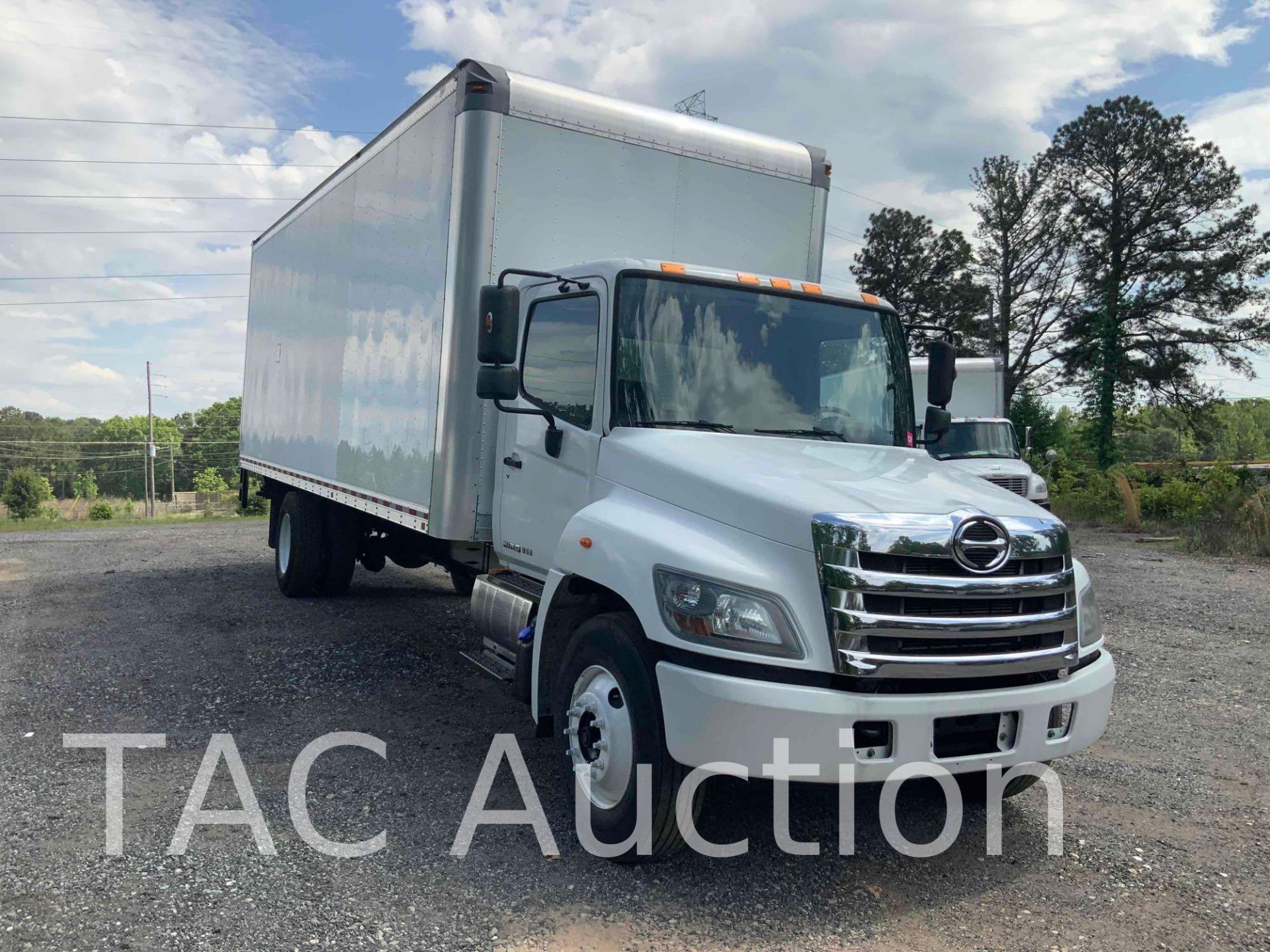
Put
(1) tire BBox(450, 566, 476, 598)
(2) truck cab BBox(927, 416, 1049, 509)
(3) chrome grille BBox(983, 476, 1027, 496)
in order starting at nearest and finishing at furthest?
(1) tire BBox(450, 566, 476, 598)
(3) chrome grille BBox(983, 476, 1027, 496)
(2) truck cab BBox(927, 416, 1049, 509)

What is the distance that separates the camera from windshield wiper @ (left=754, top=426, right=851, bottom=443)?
462 centimetres

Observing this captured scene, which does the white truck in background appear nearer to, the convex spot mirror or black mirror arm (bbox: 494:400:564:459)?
the convex spot mirror

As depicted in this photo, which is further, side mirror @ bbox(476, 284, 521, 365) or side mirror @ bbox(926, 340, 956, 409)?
side mirror @ bbox(926, 340, 956, 409)

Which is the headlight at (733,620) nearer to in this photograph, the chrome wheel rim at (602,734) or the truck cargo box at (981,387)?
the chrome wheel rim at (602,734)

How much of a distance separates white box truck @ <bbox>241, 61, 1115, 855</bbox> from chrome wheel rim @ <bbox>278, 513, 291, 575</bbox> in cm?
221

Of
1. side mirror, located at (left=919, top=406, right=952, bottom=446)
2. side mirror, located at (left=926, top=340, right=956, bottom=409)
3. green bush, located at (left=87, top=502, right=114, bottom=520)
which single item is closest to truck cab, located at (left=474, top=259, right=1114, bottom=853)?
side mirror, located at (left=919, top=406, right=952, bottom=446)

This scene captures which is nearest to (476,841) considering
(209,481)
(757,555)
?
(757,555)

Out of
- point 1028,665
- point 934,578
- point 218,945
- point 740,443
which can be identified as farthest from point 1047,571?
point 218,945

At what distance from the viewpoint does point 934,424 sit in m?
5.42

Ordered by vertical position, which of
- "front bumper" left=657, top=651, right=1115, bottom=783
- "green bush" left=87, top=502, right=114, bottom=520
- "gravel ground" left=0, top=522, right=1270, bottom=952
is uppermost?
"front bumper" left=657, top=651, right=1115, bottom=783

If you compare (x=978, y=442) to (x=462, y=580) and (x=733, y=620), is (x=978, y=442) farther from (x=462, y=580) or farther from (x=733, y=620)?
(x=733, y=620)

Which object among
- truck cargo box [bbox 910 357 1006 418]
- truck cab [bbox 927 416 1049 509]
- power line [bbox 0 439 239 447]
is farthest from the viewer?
Result: power line [bbox 0 439 239 447]

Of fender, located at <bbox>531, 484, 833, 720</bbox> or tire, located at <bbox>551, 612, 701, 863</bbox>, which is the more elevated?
fender, located at <bbox>531, 484, 833, 720</bbox>

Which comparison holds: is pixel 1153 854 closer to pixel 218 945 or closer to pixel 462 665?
pixel 218 945
